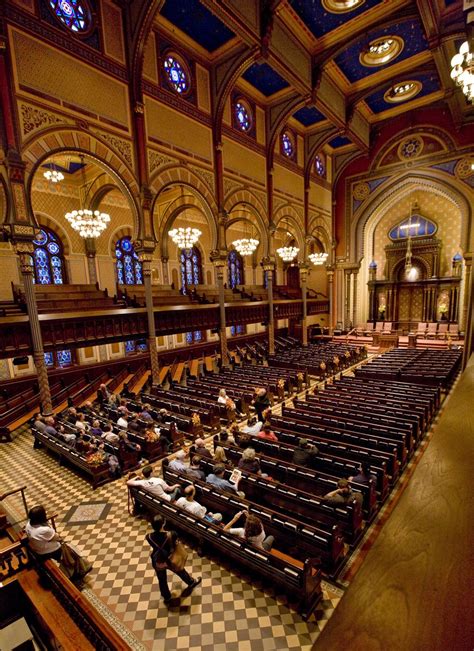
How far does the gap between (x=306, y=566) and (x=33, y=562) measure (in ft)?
10.7

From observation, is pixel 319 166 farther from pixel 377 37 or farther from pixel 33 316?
pixel 33 316

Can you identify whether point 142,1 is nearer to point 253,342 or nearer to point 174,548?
point 174,548

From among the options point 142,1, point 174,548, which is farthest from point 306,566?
point 142,1

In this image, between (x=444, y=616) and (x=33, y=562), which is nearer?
(x=444, y=616)

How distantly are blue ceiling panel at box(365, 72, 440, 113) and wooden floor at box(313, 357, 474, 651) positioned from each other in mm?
21748

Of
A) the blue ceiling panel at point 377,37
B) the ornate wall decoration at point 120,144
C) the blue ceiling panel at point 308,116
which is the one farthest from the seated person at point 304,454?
the blue ceiling panel at point 308,116

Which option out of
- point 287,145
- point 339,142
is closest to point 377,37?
point 287,145

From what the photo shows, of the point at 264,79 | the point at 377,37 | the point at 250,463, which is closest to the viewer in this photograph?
the point at 250,463

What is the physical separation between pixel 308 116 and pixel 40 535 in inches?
915

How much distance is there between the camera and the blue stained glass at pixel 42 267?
603 inches

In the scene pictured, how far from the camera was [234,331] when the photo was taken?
23438 mm

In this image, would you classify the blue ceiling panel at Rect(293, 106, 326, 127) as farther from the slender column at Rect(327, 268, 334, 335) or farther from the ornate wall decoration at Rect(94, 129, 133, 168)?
the ornate wall decoration at Rect(94, 129, 133, 168)

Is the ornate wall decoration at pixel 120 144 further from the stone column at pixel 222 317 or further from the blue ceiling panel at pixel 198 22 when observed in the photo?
the stone column at pixel 222 317

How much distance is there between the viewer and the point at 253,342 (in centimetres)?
2294
